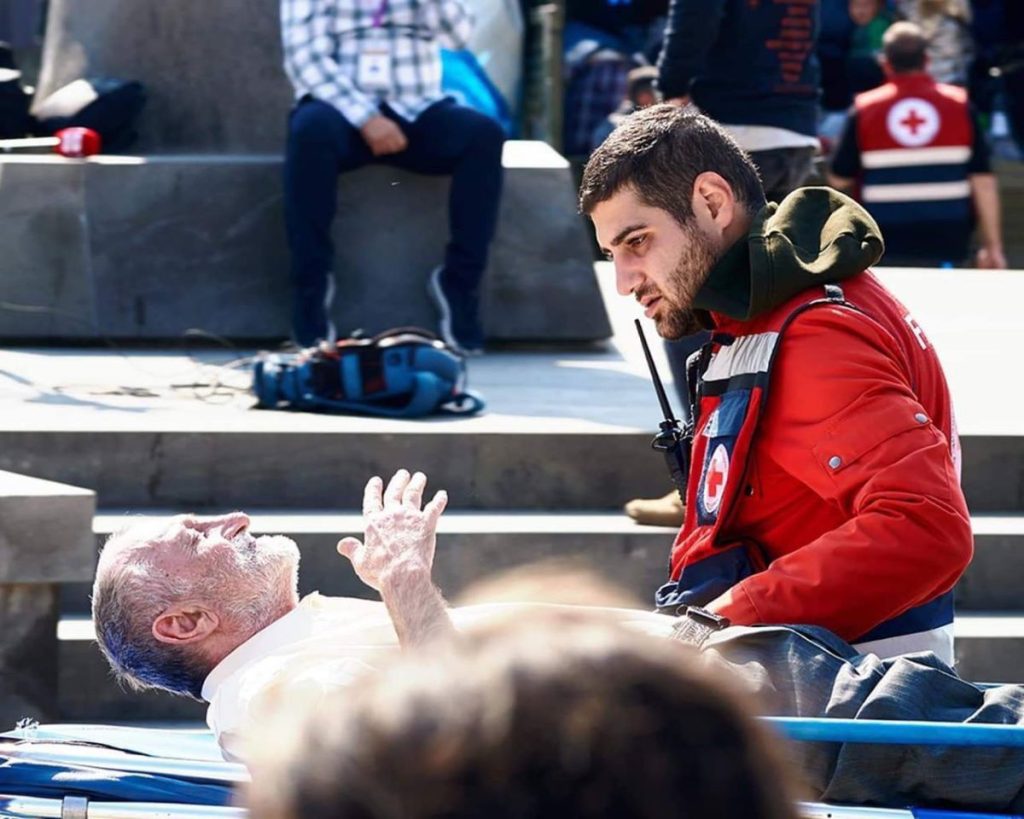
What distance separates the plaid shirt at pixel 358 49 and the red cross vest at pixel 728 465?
3.75 metres

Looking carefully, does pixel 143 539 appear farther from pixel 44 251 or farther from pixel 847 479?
pixel 44 251

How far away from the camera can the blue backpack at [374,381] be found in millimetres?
5926

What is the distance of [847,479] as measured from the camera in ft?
9.93

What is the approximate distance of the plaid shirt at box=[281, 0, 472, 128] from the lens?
22.6 ft

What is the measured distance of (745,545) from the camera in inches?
127

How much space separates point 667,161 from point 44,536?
84.3 inches

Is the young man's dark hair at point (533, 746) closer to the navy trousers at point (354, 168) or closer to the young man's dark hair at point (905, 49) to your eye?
the navy trousers at point (354, 168)

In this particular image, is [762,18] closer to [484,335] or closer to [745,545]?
[484,335]

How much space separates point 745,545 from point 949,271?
624 centimetres

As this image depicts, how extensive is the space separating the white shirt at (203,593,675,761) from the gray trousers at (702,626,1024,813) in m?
0.20

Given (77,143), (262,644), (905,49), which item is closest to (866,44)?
(905,49)

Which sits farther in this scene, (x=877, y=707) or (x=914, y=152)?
(x=914, y=152)

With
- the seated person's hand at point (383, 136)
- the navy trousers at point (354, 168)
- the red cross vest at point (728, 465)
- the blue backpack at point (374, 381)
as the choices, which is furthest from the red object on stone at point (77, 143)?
the red cross vest at point (728, 465)

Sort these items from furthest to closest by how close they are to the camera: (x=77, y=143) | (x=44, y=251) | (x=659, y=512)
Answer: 1. (x=77, y=143)
2. (x=44, y=251)
3. (x=659, y=512)
